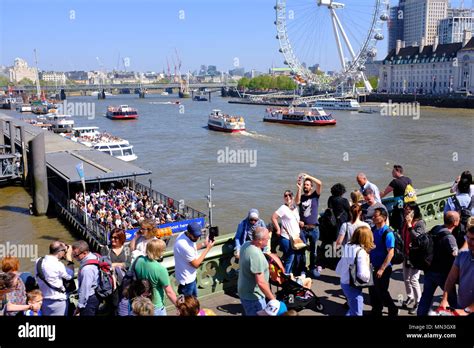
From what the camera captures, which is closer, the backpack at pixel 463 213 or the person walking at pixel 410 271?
the person walking at pixel 410 271

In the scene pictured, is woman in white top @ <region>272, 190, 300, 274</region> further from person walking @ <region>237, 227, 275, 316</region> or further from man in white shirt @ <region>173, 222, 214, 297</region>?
person walking @ <region>237, 227, 275, 316</region>

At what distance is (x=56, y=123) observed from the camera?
49.6 meters

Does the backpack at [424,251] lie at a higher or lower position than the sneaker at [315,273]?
higher

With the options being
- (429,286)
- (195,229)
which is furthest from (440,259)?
(195,229)

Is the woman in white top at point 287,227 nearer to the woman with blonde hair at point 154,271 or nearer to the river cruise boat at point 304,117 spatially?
the woman with blonde hair at point 154,271

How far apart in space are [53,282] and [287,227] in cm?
208

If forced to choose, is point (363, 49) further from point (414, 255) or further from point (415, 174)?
point (414, 255)

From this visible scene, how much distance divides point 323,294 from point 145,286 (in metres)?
1.92

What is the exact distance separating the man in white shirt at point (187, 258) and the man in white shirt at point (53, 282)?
31.9 inches

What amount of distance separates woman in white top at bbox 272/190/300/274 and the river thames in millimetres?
9739

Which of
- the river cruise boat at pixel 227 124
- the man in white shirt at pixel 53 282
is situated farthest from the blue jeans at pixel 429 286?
the river cruise boat at pixel 227 124

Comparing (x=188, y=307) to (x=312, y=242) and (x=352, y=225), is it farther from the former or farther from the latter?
(x=312, y=242)

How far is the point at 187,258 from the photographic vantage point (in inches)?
153

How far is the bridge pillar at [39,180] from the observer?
18.2m
